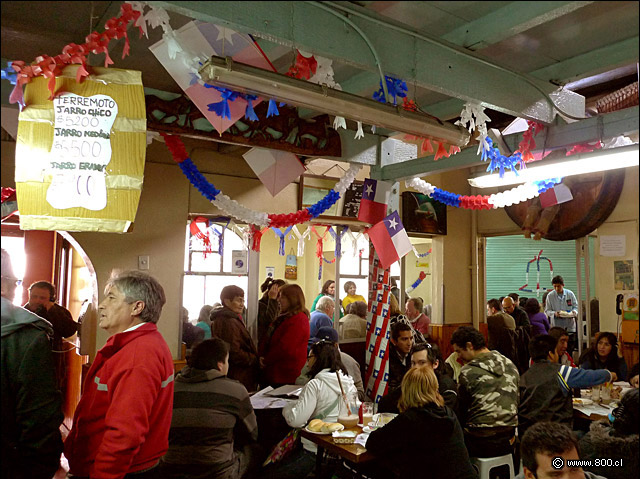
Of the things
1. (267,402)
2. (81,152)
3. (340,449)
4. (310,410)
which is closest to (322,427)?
(310,410)

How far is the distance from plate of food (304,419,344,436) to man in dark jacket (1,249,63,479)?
6.71 feet

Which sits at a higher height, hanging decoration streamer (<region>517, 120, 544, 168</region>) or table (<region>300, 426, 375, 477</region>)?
hanging decoration streamer (<region>517, 120, 544, 168</region>)

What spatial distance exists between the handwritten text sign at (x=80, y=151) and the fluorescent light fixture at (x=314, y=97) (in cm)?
49

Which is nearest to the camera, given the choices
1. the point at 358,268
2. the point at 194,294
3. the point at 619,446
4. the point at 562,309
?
the point at 619,446

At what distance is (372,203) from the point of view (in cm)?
518

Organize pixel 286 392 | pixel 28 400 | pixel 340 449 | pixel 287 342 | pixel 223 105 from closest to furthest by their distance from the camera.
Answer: pixel 28 400, pixel 223 105, pixel 340 449, pixel 286 392, pixel 287 342

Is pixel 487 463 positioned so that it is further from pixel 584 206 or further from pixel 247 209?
pixel 247 209

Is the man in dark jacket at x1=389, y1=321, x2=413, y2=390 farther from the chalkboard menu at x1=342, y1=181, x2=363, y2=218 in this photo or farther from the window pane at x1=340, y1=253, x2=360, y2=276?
the window pane at x1=340, y1=253, x2=360, y2=276

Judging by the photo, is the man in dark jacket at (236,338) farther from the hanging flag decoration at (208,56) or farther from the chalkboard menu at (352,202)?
the hanging flag decoration at (208,56)

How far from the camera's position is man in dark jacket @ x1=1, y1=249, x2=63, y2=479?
172cm

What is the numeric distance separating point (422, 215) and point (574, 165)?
197 inches

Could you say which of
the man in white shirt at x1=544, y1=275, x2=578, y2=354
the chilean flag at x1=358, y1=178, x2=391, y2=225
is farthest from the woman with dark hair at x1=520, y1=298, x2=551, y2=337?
the chilean flag at x1=358, y1=178, x2=391, y2=225

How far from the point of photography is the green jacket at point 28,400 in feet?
5.65

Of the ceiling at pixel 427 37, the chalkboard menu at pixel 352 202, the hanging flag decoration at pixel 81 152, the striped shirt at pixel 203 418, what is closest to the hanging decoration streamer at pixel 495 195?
the ceiling at pixel 427 37
